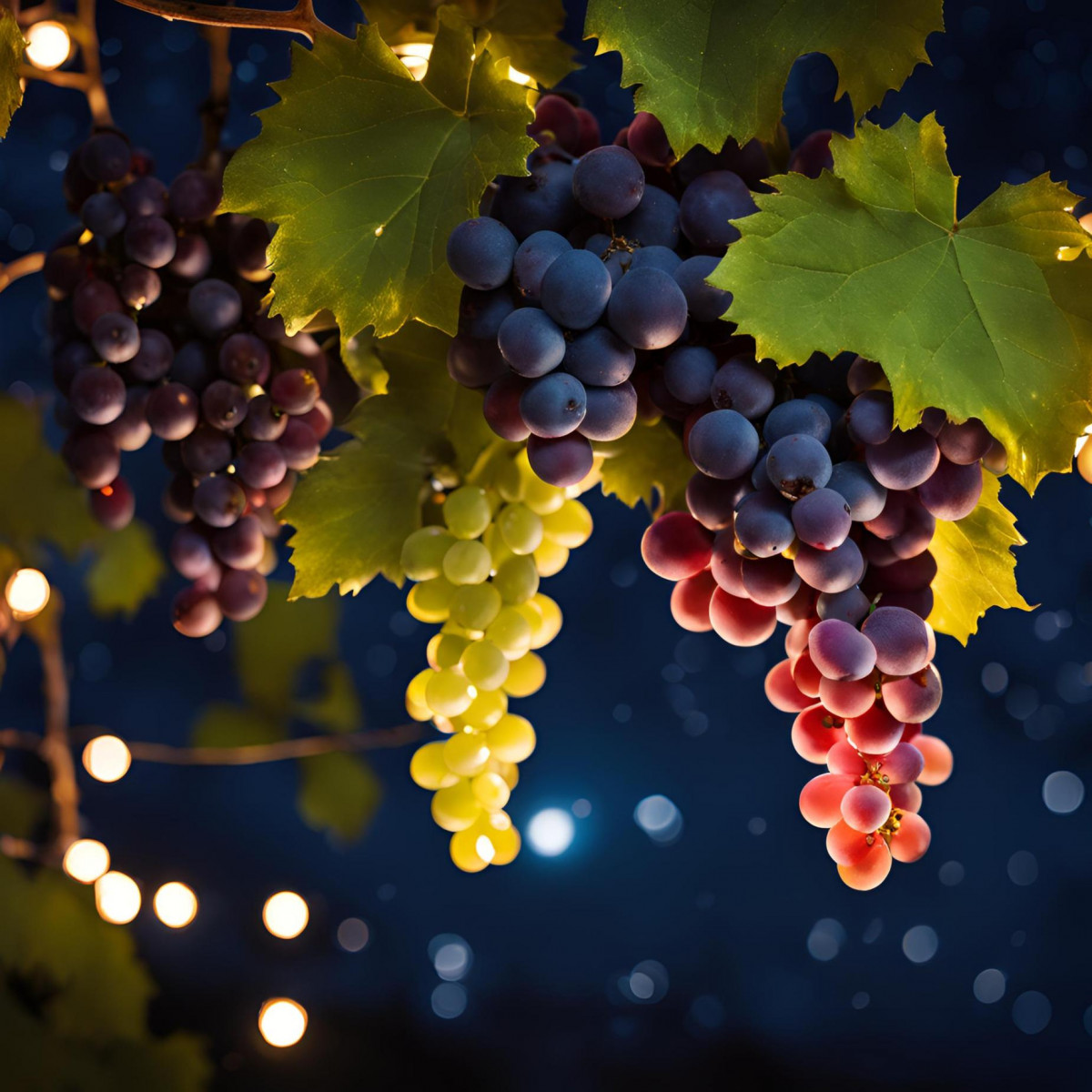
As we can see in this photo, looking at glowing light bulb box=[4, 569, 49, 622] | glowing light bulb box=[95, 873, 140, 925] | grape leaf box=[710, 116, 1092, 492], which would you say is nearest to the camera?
grape leaf box=[710, 116, 1092, 492]

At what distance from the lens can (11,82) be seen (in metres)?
0.39

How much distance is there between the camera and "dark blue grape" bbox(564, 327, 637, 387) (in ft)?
1.13

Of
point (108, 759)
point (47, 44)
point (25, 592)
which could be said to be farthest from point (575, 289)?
point (108, 759)

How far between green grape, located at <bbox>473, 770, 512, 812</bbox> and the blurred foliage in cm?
64

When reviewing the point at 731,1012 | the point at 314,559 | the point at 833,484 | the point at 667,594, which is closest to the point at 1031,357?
the point at 833,484

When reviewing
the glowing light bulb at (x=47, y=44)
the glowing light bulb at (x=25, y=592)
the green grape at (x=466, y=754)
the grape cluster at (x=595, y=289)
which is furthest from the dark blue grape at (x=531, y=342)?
the glowing light bulb at (x=25, y=592)

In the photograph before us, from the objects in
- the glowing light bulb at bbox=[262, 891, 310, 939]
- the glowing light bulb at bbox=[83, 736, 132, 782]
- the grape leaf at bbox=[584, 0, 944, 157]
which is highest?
the grape leaf at bbox=[584, 0, 944, 157]

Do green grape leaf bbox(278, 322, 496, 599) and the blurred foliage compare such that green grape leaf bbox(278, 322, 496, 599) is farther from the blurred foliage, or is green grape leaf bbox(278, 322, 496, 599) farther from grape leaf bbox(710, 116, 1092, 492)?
the blurred foliage

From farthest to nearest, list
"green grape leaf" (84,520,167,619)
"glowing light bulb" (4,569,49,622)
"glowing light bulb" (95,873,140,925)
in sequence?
"green grape leaf" (84,520,167,619)
"glowing light bulb" (95,873,140,925)
"glowing light bulb" (4,569,49,622)

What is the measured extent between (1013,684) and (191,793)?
0.86 metres

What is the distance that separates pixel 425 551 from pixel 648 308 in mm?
172

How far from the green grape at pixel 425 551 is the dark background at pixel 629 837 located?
0.62 meters

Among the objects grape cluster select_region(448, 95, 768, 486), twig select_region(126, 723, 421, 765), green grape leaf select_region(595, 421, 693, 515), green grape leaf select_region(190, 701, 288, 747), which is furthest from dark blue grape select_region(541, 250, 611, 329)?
green grape leaf select_region(190, 701, 288, 747)

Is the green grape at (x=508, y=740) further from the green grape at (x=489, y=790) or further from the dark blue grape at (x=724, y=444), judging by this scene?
the dark blue grape at (x=724, y=444)
